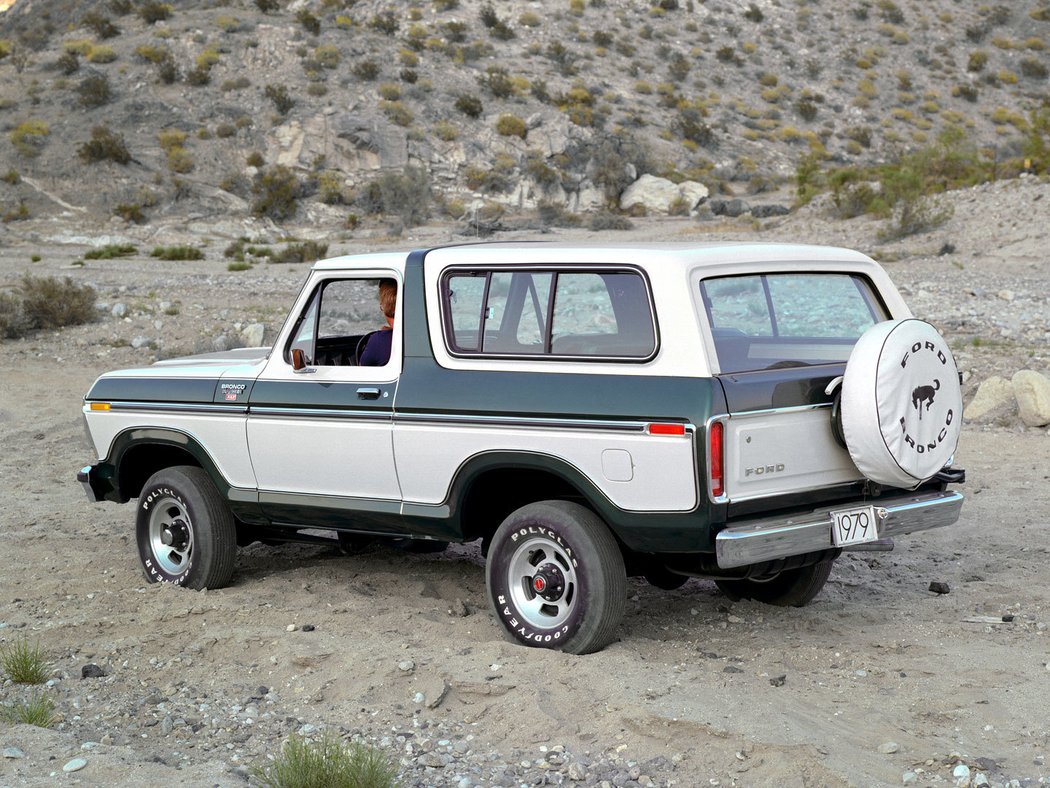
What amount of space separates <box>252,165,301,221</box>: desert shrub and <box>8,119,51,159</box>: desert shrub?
699 cm

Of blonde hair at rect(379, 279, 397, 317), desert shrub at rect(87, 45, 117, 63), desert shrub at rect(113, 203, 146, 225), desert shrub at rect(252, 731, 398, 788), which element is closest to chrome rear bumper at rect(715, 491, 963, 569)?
desert shrub at rect(252, 731, 398, 788)

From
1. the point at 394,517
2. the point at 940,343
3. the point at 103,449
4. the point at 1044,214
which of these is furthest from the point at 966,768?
the point at 1044,214

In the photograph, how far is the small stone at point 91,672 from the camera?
545 cm

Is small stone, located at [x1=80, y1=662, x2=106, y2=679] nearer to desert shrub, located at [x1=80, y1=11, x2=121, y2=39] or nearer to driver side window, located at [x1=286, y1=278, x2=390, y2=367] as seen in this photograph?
driver side window, located at [x1=286, y1=278, x2=390, y2=367]

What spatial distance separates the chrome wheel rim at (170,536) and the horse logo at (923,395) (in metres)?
3.89

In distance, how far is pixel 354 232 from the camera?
34688 millimetres

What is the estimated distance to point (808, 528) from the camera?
5.16m

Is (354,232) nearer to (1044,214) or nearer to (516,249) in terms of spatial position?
(1044,214)

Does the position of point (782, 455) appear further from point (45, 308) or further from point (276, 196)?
point (276, 196)

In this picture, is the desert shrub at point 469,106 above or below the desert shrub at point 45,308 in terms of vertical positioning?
above

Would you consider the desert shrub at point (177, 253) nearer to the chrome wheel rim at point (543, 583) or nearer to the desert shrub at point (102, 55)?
the desert shrub at point (102, 55)

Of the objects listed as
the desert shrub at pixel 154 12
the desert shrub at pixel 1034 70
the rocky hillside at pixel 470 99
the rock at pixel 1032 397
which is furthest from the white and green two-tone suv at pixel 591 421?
the desert shrub at pixel 1034 70

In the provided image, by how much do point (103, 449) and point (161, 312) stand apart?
38.6 feet

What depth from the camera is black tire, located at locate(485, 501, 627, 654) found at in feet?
17.4
